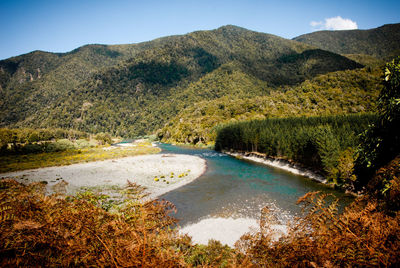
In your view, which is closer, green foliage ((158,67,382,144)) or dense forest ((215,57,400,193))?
dense forest ((215,57,400,193))

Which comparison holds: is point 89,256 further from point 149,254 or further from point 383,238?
point 383,238

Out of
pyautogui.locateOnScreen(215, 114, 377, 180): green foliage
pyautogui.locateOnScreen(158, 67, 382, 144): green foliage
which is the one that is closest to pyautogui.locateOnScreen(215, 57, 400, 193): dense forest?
pyautogui.locateOnScreen(215, 114, 377, 180): green foliage

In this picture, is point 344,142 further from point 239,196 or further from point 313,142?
point 239,196

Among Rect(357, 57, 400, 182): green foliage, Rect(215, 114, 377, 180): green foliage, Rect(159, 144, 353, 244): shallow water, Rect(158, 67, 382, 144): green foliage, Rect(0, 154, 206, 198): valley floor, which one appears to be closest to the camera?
Rect(357, 57, 400, 182): green foliage

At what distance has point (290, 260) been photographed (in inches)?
108

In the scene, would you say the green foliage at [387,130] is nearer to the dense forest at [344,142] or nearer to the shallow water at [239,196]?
the dense forest at [344,142]

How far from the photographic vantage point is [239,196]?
86.9ft

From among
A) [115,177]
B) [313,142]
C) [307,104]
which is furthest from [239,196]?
[307,104]

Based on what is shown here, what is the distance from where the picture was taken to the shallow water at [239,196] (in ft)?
67.3

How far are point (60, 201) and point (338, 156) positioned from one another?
3740 cm

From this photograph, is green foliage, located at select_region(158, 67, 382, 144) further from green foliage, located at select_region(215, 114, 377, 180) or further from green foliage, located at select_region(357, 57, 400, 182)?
green foliage, located at select_region(357, 57, 400, 182)

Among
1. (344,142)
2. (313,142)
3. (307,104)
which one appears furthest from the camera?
(307,104)

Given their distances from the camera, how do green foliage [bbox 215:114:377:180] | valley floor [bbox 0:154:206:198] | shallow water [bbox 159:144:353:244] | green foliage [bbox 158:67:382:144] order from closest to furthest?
shallow water [bbox 159:144:353:244] < valley floor [bbox 0:154:206:198] < green foliage [bbox 215:114:377:180] < green foliage [bbox 158:67:382:144]

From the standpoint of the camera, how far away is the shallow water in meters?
20.5
